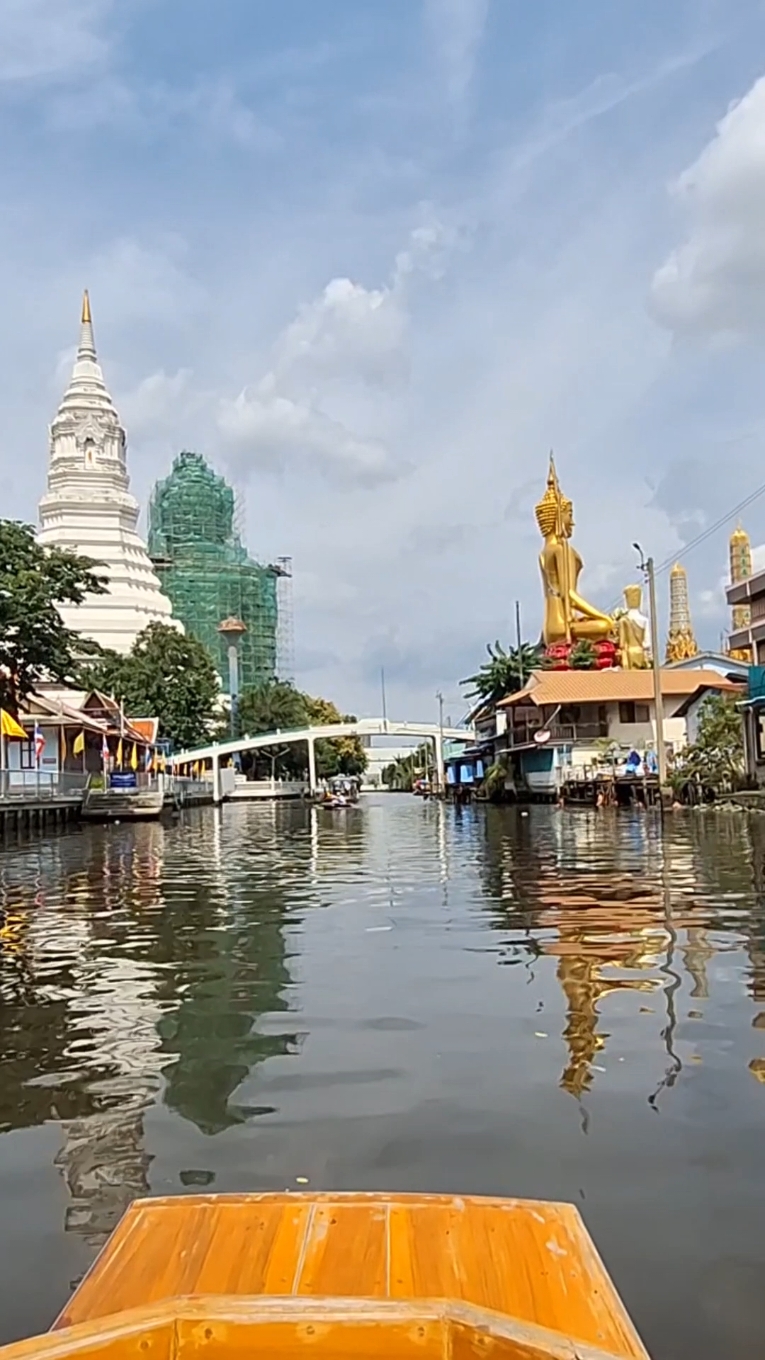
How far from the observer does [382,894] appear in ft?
56.2

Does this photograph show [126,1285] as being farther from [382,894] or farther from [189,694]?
[189,694]

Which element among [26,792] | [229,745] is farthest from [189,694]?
[26,792]

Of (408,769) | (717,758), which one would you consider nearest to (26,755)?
(717,758)

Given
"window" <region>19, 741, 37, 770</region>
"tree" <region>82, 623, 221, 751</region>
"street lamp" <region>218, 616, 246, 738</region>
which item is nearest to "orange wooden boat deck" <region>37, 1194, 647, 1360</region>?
"window" <region>19, 741, 37, 770</region>

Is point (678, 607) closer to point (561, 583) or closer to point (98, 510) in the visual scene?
point (561, 583)

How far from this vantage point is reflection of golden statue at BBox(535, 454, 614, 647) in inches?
2803

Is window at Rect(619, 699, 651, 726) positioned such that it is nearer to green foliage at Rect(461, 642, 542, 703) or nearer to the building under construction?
green foliage at Rect(461, 642, 542, 703)

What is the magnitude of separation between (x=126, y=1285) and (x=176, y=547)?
110 m

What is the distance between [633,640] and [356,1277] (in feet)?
223

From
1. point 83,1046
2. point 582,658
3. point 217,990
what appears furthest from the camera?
point 582,658

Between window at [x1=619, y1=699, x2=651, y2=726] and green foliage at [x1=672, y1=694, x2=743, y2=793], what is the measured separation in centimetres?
1341

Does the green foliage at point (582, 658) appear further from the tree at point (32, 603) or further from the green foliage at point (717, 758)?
the tree at point (32, 603)

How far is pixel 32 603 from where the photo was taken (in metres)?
32.5

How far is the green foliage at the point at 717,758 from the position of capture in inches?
1674
